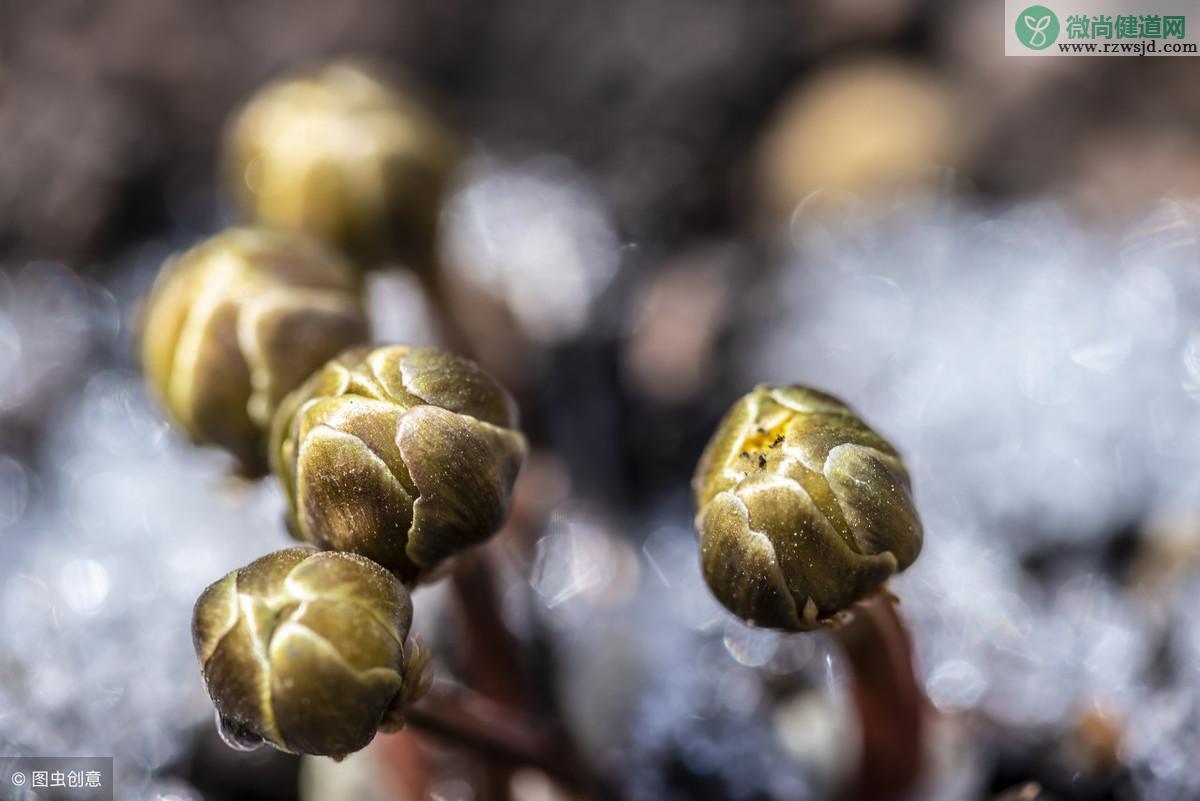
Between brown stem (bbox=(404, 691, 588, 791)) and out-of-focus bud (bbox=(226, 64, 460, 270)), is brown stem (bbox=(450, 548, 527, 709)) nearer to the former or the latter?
brown stem (bbox=(404, 691, 588, 791))

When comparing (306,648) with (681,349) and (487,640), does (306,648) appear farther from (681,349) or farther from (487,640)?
(681,349)

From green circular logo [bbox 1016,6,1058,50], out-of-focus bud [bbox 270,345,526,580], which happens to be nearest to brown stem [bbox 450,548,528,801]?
out-of-focus bud [bbox 270,345,526,580]

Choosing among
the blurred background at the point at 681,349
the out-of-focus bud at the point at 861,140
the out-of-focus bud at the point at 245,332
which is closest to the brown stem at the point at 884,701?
the blurred background at the point at 681,349

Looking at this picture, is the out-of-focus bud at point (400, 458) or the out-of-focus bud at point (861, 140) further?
the out-of-focus bud at point (861, 140)

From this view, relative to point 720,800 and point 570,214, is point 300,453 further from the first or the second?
point 570,214

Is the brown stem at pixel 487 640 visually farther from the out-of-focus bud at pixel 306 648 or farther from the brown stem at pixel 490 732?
the out-of-focus bud at pixel 306 648
